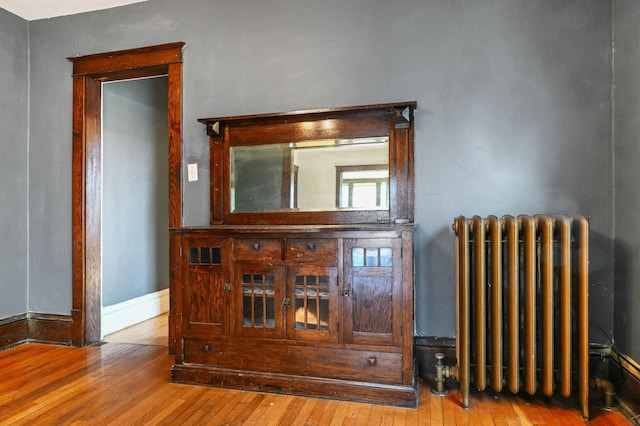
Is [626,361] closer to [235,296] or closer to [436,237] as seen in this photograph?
[436,237]

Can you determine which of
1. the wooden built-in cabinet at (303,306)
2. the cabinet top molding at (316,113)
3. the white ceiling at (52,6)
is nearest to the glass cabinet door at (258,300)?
the wooden built-in cabinet at (303,306)

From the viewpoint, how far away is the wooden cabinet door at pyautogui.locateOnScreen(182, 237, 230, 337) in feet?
7.16

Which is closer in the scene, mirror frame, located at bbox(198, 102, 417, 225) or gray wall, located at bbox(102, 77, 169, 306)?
mirror frame, located at bbox(198, 102, 417, 225)

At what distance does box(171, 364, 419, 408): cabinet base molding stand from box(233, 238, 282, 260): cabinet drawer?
0.65m

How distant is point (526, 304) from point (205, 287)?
5.64 ft

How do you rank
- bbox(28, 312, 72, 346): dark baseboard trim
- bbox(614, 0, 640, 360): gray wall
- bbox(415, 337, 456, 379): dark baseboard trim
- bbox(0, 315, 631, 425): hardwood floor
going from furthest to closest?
bbox(28, 312, 72, 346): dark baseboard trim → bbox(415, 337, 456, 379): dark baseboard trim → bbox(614, 0, 640, 360): gray wall → bbox(0, 315, 631, 425): hardwood floor

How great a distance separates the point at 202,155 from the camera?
2.70 m

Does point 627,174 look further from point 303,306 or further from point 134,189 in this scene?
point 134,189

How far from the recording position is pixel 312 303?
6.79ft

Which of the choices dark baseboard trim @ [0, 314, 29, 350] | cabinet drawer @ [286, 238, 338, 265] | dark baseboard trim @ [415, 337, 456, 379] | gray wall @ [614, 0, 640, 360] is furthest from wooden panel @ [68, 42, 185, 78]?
gray wall @ [614, 0, 640, 360]

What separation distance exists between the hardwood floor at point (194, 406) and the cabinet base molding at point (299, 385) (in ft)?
0.12

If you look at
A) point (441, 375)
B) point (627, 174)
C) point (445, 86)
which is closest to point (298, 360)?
point (441, 375)

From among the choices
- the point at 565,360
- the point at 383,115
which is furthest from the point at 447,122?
the point at 565,360

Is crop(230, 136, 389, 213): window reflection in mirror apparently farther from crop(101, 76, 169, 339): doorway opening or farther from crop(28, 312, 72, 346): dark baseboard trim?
crop(28, 312, 72, 346): dark baseboard trim
